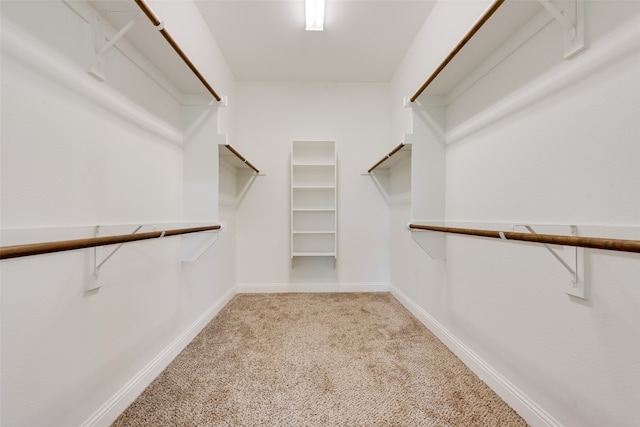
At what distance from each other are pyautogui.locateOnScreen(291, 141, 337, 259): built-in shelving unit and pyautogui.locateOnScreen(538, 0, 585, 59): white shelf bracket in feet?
7.23

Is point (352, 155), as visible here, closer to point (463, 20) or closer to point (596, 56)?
point (463, 20)

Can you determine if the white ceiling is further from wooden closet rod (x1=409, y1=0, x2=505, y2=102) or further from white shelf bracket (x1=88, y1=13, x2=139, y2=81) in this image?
white shelf bracket (x1=88, y1=13, x2=139, y2=81)

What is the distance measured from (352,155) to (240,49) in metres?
1.56

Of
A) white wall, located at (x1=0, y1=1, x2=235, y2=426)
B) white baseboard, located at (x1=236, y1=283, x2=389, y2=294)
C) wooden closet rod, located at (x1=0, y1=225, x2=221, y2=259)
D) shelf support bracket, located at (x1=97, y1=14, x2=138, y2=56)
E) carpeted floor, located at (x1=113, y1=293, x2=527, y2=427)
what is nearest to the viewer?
wooden closet rod, located at (x1=0, y1=225, x2=221, y2=259)

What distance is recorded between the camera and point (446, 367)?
1503 millimetres

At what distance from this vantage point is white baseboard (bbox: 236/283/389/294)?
3.02 m

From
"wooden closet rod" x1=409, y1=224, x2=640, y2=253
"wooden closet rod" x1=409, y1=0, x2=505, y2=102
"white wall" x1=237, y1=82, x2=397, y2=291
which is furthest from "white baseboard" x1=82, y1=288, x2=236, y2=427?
"wooden closet rod" x1=409, y1=0, x2=505, y2=102

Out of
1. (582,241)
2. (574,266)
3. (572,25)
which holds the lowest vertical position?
(574,266)

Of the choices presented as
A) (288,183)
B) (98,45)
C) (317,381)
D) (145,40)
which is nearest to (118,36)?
(98,45)

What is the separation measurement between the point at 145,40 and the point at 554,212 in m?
1.91

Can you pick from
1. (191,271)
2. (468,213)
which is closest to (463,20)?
(468,213)

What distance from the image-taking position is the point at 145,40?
1.21 m

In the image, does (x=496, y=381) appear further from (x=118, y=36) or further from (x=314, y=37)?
(x=314, y=37)

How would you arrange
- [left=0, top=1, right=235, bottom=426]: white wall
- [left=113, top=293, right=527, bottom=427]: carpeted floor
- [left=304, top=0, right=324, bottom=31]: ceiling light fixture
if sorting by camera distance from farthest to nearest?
[left=304, top=0, right=324, bottom=31]: ceiling light fixture, [left=113, top=293, right=527, bottom=427]: carpeted floor, [left=0, top=1, right=235, bottom=426]: white wall
